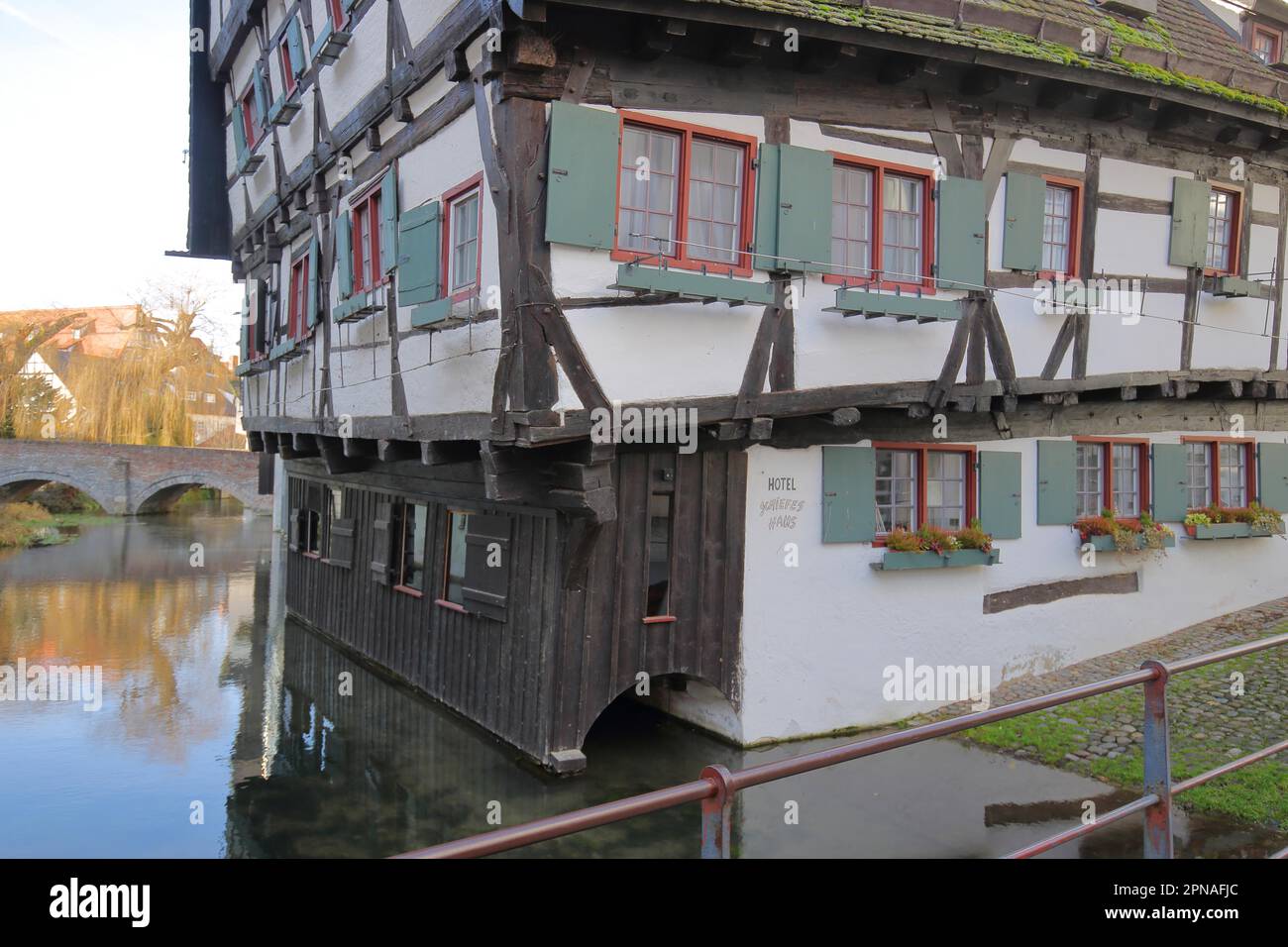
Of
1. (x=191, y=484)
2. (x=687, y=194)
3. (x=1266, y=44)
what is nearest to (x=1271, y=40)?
(x=1266, y=44)

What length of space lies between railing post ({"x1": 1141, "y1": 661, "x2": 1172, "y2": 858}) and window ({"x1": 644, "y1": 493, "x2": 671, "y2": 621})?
18.8 feet

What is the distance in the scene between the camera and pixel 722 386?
27.4ft

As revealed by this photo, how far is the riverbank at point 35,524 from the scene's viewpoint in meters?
27.5

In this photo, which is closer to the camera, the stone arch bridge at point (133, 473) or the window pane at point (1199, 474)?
the window pane at point (1199, 474)

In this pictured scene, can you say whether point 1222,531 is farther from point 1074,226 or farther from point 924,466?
point 924,466

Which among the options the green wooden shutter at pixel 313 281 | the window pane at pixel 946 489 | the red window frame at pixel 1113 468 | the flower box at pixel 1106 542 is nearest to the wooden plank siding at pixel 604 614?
the window pane at pixel 946 489

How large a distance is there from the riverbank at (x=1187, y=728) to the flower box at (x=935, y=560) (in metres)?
1.55

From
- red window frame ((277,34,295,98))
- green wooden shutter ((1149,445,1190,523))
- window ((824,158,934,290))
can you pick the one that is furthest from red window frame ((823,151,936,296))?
red window frame ((277,34,295,98))

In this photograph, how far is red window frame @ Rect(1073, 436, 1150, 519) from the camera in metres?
11.6

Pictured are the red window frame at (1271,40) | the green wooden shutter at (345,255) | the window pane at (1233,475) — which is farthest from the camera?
the red window frame at (1271,40)

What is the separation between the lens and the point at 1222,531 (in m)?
12.1

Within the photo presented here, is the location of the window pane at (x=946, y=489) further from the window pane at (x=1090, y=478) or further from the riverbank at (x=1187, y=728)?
the riverbank at (x=1187, y=728)

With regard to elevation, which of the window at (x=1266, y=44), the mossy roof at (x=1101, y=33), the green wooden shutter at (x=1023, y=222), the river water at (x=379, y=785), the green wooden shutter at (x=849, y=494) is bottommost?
the river water at (x=379, y=785)
